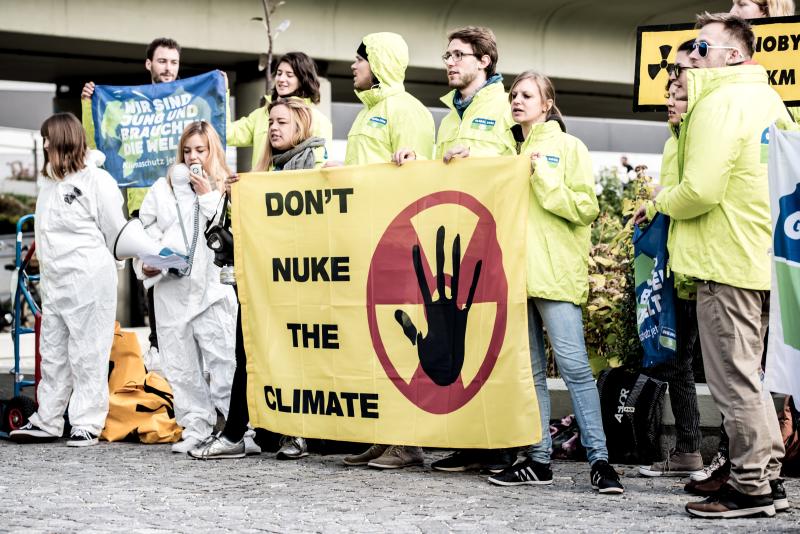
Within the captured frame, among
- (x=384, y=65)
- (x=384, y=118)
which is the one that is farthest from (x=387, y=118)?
(x=384, y=65)

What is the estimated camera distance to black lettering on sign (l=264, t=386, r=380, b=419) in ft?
22.0

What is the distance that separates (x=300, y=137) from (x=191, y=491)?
7.33 ft

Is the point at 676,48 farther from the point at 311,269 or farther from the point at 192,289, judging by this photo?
the point at 192,289

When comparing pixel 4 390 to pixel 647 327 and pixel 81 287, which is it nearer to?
pixel 81 287

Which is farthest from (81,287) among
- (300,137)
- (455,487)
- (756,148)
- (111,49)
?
(111,49)

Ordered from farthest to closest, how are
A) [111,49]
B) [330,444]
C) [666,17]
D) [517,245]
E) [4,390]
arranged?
1. [666,17]
2. [111,49]
3. [4,390]
4. [330,444]
5. [517,245]

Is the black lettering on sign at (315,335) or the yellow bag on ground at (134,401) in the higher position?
the black lettering on sign at (315,335)

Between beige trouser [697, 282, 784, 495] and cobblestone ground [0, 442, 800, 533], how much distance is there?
0.74ft

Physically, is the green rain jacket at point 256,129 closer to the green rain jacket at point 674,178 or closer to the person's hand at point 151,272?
the person's hand at point 151,272

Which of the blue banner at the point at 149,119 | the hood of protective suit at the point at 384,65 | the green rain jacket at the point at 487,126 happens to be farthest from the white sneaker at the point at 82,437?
the green rain jacket at the point at 487,126

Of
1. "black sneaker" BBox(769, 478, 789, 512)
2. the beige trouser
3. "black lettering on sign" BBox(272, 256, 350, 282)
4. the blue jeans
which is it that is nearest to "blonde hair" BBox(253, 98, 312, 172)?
"black lettering on sign" BBox(272, 256, 350, 282)

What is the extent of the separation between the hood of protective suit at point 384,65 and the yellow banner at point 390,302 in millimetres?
698

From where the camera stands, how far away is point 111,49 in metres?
18.3

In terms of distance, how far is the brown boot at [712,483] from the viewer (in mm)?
6113
